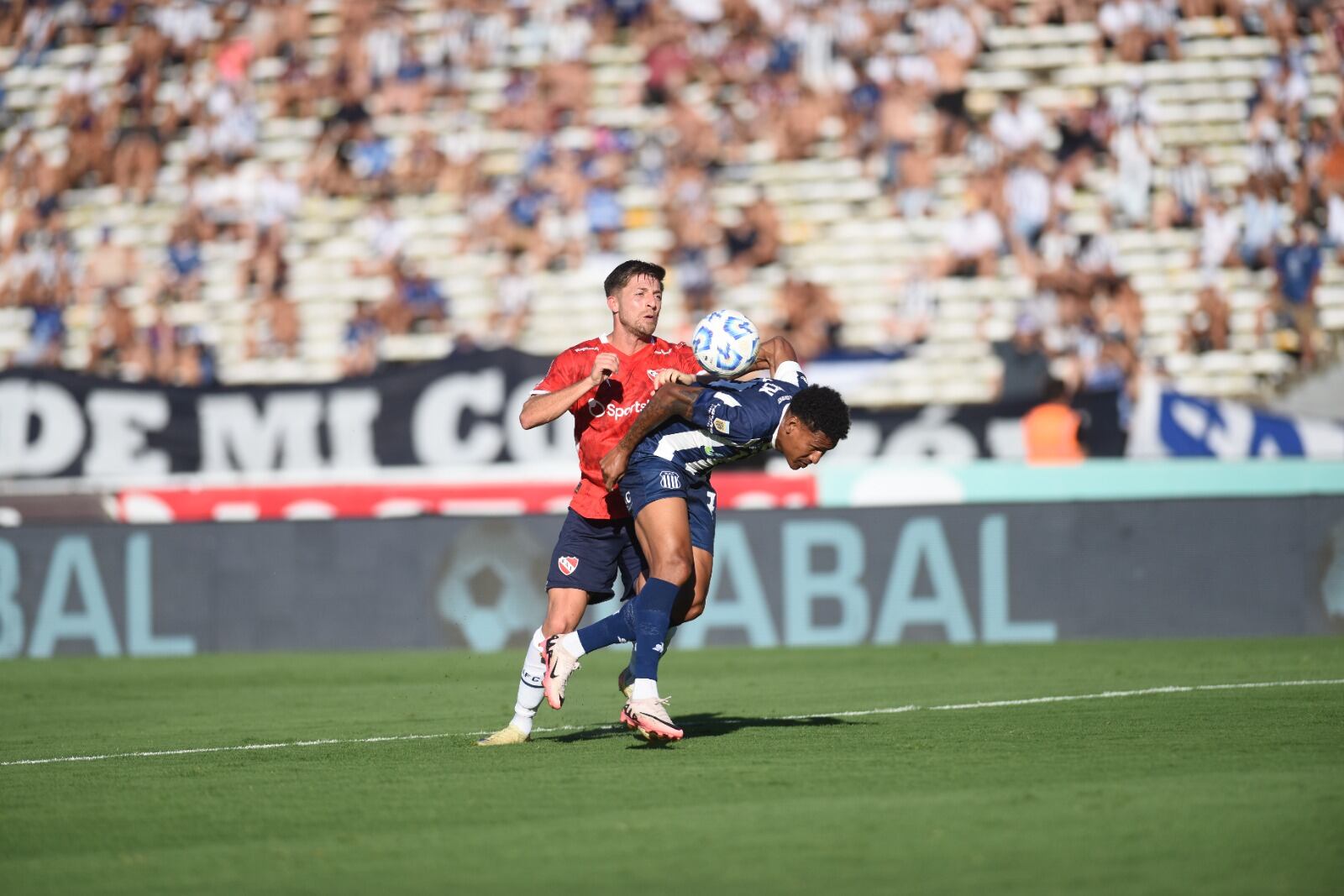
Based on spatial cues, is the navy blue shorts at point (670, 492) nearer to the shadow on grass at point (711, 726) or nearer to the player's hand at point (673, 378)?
the player's hand at point (673, 378)

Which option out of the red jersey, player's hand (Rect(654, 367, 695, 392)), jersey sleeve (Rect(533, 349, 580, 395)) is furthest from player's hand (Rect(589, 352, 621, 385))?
the red jersey

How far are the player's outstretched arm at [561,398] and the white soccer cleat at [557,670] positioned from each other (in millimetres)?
1026

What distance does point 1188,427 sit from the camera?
18547mm

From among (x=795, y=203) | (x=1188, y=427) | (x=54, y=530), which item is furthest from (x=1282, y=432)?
(x=54, y=530)

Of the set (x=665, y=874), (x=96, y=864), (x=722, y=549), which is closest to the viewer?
(x=665, y=874)

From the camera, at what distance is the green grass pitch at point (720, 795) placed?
5.57 metres

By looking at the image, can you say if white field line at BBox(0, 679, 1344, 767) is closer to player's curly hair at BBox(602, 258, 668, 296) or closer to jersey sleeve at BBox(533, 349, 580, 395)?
jersey sleeve at BBox(533, 349, 580, 395)

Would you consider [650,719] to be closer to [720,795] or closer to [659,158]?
[720,795]

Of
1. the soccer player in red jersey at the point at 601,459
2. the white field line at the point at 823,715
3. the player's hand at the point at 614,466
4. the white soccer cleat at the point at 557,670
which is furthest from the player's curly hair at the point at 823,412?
the white field line at the point at 823,715

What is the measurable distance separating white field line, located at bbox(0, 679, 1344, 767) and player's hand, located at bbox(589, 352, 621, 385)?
2.18 metres

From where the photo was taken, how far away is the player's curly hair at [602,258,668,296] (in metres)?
9.04

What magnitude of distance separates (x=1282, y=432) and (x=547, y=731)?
1065 cm

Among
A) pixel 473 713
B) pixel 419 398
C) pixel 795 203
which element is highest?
pixel 795 203

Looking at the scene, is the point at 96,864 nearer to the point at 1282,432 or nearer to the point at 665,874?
the point at 665,874
